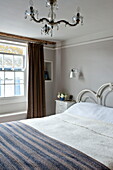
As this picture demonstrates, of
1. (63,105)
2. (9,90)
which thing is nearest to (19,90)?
(9,90)

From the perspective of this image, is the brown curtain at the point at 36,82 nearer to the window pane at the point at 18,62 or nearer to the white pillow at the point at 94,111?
the window pane at the point at 18,62

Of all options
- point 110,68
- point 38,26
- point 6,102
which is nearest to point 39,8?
point 38,26

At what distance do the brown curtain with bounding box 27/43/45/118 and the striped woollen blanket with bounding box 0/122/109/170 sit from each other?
68.4 inches

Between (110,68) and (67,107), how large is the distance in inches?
52.8

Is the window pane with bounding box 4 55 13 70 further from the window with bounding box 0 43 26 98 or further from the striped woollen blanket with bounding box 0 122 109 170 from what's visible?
the striped woollen blanket with bounding box 0 122 109 170

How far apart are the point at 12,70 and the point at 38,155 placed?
2723 mm

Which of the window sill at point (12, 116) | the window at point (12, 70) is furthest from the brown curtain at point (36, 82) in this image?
the window at point (12, 70)

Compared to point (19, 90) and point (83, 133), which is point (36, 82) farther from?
point (83, 133)

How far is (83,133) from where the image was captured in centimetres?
227

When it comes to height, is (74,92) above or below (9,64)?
below

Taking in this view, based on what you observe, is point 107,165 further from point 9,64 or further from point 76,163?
point 9,64

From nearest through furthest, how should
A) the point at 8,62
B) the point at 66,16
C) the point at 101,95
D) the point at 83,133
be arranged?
1. the point at 83,133
2. the point at 66,16
3. the point at 101,95
4. the point at 8,62

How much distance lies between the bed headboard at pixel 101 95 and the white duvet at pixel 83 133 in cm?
66

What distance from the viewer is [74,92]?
411 centimetres
